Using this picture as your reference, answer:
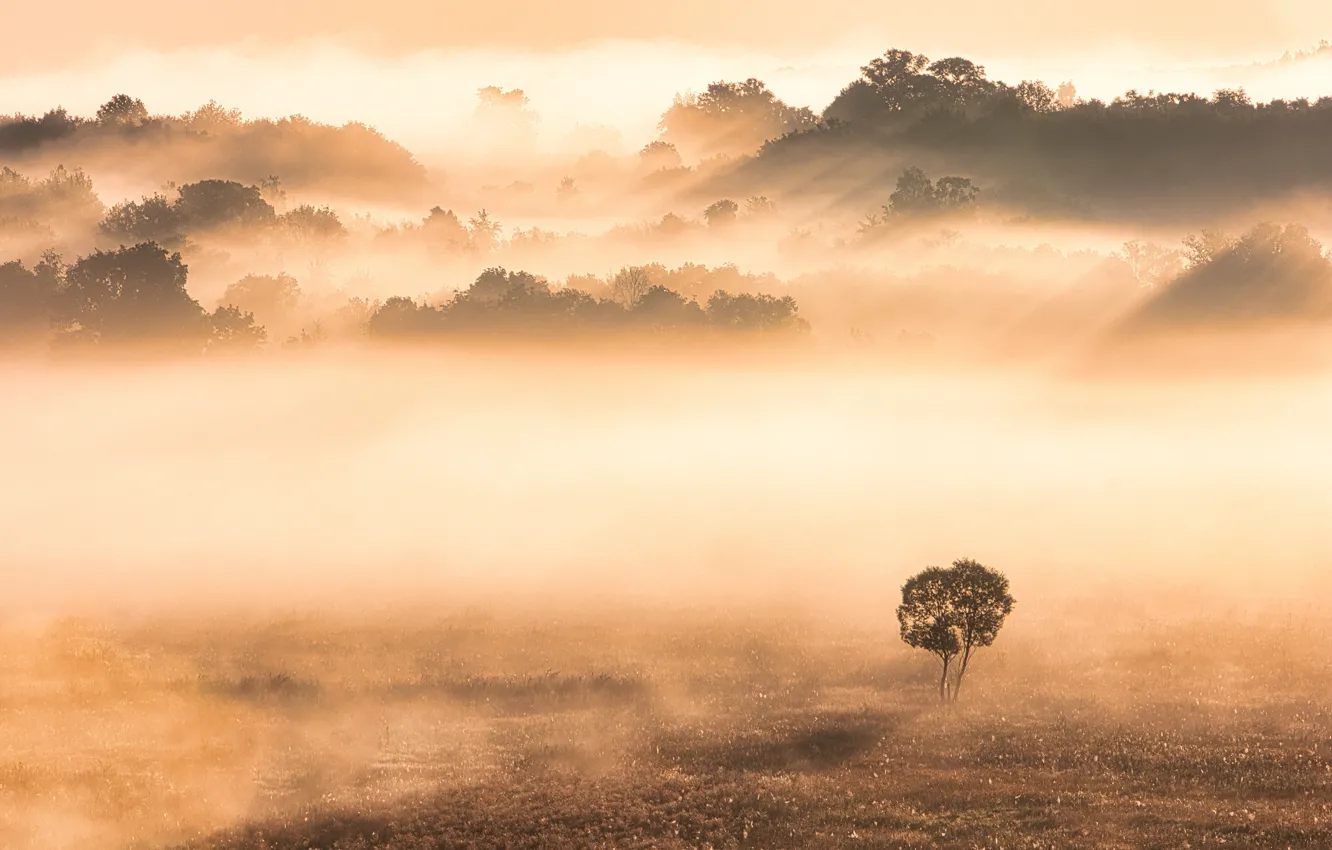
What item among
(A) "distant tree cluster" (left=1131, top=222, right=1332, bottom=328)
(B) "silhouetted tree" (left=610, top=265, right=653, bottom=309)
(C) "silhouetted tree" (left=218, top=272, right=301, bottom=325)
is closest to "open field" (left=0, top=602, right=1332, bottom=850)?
(B) "silhouetted tree" (left=610, top=265, right=653, bottom=309)

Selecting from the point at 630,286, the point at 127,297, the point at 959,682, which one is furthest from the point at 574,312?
the point at 959,682

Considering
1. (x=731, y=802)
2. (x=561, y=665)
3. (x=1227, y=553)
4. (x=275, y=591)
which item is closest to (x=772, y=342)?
(x=1227, y=553)

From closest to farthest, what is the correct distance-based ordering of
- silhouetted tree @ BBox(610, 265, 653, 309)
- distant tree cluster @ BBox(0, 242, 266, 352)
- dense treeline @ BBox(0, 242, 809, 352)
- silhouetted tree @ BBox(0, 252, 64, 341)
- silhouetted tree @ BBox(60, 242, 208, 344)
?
silhouetted tree @ BBox(60, 242, 208, 344)
distant tree cluster @ BBox(0, 242, 266, 352)
dense treeline @ BBox(0, 242, 809, 352)
silhouetted tree @ BBox(0, 252, 64, 341)
silhouetted tree @ BBox(610, 265, 653, 309)

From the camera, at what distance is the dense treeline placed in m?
161

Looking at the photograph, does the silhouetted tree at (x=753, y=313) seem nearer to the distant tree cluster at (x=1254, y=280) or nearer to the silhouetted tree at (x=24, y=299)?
the distant tree cluster at (x=1254, y=280)

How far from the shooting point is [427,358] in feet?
593

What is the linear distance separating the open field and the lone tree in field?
300 cm

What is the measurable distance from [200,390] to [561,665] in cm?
11636

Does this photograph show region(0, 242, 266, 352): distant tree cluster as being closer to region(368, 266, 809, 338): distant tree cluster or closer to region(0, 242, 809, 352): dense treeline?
region(0, 242, 809, 352): dense treeline

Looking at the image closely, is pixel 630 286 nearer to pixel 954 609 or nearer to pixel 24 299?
pixel 24 299

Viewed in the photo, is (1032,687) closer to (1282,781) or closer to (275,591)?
(1282,781)

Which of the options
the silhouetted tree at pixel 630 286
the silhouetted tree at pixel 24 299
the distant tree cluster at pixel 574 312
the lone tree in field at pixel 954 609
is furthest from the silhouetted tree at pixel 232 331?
the lone tree in field at pixel 954 609

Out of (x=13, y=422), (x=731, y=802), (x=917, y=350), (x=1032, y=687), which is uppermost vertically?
(x=917, y=350)

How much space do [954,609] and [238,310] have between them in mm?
123719
